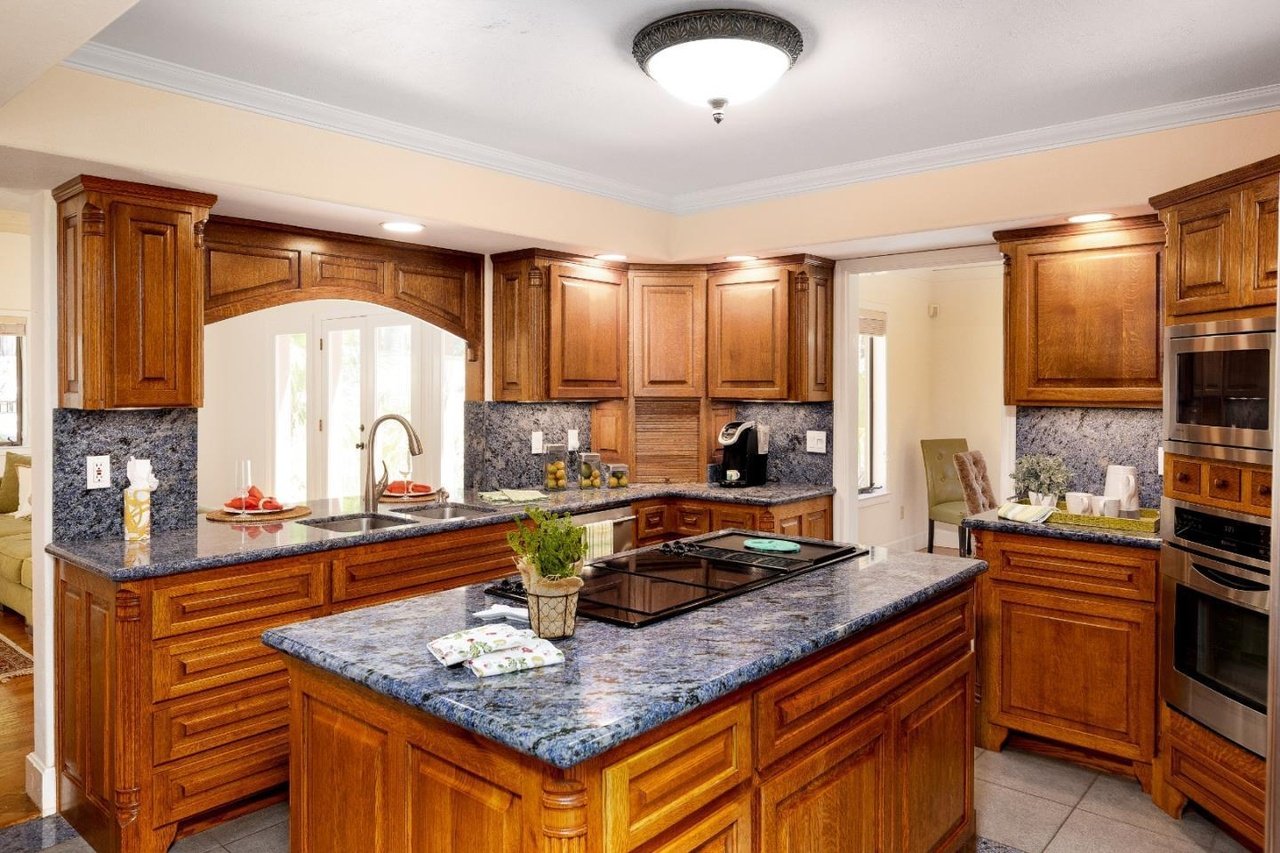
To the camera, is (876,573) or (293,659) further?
(876,573)

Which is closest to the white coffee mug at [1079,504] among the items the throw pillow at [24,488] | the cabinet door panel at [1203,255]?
the cabinet door panel at [1203,255]

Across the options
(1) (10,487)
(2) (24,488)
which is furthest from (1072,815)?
(1) (10,487)

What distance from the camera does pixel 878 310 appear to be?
22.3ft

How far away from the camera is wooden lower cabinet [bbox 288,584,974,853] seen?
148cm

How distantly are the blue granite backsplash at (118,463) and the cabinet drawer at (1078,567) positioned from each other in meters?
3.23

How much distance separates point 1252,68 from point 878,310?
3932 mm

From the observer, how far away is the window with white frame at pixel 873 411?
273 inches

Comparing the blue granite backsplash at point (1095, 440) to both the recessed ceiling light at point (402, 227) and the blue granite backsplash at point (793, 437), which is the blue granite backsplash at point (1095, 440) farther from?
the recessed ceiling light at point (402, 227)

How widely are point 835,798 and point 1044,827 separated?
1.40 metres

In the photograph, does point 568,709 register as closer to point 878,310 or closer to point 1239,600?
point 1239,600

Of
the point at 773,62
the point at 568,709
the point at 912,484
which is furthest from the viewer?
the point at 912,484

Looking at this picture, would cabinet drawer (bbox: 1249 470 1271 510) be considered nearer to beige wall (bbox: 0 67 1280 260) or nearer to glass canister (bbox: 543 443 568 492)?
beige wall (bbox: 0 67 1280 260)

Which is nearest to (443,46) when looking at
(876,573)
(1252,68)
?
(876,573)

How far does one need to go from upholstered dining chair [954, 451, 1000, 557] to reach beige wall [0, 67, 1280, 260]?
2.62 m
